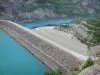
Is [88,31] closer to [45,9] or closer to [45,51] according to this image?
[45,51]

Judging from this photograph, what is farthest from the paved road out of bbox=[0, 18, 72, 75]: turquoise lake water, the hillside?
bbox=[0, 18, 72, 75]: turquoise lake water

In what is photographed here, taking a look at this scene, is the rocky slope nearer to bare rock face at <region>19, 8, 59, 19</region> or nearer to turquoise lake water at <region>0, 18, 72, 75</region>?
bare rock face at <region>19, 8, 59, 19</region>

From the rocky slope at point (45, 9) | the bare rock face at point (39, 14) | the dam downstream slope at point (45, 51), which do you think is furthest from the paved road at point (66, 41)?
the bare rock face at point (39, 14)

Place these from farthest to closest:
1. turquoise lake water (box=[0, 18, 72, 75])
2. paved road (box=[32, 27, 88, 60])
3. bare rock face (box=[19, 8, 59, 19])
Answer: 1. bare rock face (box=[19, 8, 59, 19])
2. paved road (box=[32, 27, 88, 60])
3. turquoise lake water (box=[0, 18, 72, 75])

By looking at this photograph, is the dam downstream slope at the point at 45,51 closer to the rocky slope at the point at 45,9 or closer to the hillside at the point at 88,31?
the hillside at the point at 88,31

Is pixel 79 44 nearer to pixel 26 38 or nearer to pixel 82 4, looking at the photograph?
pixel 26 38

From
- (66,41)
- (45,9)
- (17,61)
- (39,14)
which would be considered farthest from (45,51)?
(45,9)

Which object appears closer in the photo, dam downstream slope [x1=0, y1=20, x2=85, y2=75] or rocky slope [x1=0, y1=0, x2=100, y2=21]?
dam downstream slope [x1=0, y1=20, x2=85, y2=75]
